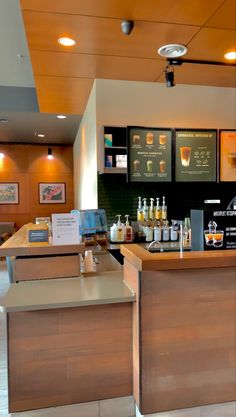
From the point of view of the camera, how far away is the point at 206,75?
3.61 m

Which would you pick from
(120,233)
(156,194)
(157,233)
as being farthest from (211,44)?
(120,233)

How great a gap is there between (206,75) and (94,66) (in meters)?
1.28

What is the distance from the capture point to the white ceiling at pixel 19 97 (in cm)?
338

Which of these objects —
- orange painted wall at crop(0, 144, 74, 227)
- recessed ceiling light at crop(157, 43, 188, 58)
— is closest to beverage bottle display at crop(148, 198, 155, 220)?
recessed ceiling light at crop(157, 43, 188, 58)

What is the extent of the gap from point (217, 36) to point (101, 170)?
5.94 ft

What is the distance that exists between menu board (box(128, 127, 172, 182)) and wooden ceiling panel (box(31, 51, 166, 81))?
2.00ft

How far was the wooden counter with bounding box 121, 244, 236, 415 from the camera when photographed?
1.66 m

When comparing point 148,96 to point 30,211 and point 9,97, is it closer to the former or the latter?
point 9,97

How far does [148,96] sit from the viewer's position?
12.8 ft

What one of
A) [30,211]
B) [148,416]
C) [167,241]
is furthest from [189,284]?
[30,211]

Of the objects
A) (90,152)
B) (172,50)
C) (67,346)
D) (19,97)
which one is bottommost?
(67,346)

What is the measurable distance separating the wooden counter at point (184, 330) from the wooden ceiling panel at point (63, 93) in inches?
108

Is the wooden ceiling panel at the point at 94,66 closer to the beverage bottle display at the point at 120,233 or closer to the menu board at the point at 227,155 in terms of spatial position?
the menu board at the point at 227,155

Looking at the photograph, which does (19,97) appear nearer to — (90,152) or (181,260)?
(90,152)
